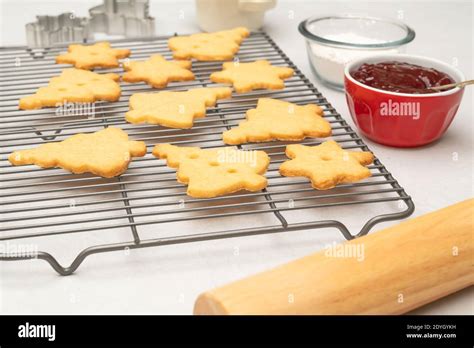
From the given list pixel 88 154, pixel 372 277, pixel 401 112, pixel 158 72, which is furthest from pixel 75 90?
pixel 372 277

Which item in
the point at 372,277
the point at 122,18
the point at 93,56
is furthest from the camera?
the point at 122,18

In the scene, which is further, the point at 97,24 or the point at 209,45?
the point at 97,24

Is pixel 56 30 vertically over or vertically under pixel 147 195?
over

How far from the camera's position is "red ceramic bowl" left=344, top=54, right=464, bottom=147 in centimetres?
182

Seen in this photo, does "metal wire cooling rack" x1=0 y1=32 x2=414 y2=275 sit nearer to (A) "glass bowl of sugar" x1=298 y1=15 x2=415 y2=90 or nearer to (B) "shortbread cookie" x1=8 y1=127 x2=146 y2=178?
(B) "shortbread cookie" x1=8 y1=127 x2=146 y2=178

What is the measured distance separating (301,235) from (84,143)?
575 mm

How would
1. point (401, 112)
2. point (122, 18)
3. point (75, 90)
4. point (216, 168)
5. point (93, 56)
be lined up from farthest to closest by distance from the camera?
1. point (122, 18)
2. point (93, 56)
3. point (75, 90)
4. point (401, 112)
5. point (216, 168)

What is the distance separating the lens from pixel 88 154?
5.52ft

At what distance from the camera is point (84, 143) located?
1.74 m

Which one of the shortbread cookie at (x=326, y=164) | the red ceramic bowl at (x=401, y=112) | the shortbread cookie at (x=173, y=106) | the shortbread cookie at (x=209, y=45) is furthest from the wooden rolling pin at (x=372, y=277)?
the shortbread cookie at (x=209, y=45)

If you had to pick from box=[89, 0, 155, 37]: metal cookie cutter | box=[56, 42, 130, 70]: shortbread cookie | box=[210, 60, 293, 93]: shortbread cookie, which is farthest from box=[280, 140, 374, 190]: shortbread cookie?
box=[89, 0, 155, 37]: metal cookie cutter

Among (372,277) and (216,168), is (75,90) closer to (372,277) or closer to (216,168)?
(216,168)

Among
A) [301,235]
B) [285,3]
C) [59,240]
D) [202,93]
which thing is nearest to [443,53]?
[285,3]

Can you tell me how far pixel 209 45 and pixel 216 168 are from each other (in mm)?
824
